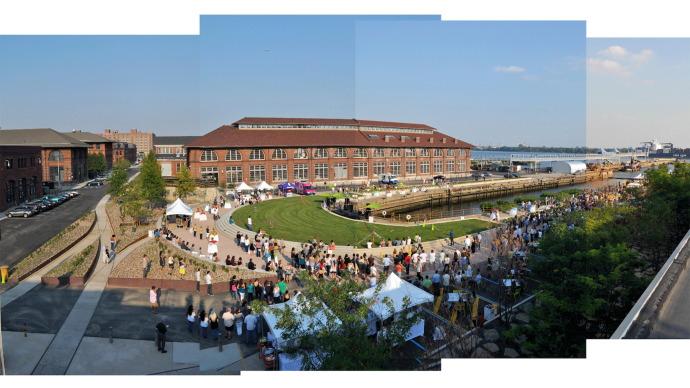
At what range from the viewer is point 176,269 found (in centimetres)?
2297

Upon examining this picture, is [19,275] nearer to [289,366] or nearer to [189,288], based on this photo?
[189,288]

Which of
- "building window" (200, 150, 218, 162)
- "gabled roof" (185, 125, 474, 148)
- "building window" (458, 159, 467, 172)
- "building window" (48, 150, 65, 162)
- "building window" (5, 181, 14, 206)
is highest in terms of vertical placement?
"gabled roof" (185, 125, 474, 148)

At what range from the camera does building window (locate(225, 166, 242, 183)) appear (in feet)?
198

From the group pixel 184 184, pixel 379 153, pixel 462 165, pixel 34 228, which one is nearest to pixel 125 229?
pixel 34 228

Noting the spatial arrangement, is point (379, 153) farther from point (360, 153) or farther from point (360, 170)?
point (360, 170)

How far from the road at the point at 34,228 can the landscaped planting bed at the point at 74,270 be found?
4281 millimetres

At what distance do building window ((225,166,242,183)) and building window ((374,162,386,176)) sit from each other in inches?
830

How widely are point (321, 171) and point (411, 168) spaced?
15.2 m

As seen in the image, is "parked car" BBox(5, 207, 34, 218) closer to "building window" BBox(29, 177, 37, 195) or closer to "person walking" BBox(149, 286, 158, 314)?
"building window" BBox(29, 177, 37, 195)

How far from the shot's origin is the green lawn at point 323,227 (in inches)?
1202

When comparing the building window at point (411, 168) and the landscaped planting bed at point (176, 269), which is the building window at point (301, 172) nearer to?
the building window at point (411, 168)

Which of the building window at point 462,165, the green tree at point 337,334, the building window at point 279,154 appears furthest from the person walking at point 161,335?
the building window at point 462,165

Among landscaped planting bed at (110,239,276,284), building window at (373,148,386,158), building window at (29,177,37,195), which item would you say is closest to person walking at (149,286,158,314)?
landscaped planting bed at (110,239,276,284)

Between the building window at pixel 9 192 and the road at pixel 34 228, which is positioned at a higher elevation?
the building window at pixel 9 192
